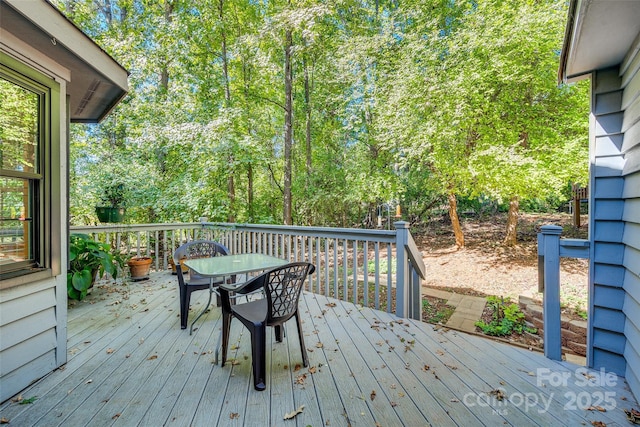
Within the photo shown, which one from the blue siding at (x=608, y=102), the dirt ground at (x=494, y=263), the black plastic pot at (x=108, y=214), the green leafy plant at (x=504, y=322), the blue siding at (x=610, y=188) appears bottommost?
the green leafy plant at (x=504, y=322)

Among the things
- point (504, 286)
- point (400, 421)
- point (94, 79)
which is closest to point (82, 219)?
point (94, 79)

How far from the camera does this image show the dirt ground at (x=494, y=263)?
5.59 m

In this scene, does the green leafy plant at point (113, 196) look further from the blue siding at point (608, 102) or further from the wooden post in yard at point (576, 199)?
the wooden post in yard at point (576, 199)

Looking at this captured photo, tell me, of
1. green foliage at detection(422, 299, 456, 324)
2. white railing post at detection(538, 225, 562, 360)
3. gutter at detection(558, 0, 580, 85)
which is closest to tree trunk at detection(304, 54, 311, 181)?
green foliage at detection(422, 299, 456, 324)

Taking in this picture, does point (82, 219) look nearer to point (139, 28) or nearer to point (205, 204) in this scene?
point (205, 204)

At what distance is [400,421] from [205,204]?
5.96 metres

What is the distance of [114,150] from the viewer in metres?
7.43

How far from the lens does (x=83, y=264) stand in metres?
3.61

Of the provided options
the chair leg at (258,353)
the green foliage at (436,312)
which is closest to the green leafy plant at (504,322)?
the green foliage at (436,312)

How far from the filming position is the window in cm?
182

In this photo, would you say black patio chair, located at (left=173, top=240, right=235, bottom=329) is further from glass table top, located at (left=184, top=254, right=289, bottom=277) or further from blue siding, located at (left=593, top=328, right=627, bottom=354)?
blue siding, located at (left=593, top=328, right=627, bottom=354)

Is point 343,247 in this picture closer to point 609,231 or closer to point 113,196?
point 609,231

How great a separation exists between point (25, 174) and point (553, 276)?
149 inches

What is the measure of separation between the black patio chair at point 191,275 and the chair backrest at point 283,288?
1.13 m
